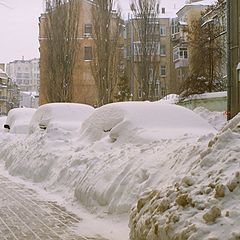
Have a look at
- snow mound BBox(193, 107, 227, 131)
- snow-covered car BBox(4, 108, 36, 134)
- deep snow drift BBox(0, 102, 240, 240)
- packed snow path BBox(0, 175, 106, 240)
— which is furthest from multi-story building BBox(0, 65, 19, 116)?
packed snow path BBox(0, 175, 106, 240)

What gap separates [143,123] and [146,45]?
24055mm

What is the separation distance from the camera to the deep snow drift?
493 cm

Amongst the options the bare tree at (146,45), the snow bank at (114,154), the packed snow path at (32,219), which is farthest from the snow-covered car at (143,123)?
the bare tree at (146,45)

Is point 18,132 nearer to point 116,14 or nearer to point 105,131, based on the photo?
point 105,131

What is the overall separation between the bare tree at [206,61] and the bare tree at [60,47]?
7109mm

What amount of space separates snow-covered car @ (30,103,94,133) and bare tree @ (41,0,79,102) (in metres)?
15.9

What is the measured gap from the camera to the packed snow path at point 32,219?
6.91 metres

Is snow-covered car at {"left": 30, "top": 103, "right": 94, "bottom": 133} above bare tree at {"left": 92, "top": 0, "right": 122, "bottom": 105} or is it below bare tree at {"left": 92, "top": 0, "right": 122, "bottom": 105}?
below

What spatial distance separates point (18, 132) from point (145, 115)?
36.2 feet

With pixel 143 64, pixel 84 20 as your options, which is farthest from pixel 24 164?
pixel 84 20

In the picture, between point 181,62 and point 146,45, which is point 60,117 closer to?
point 146,45

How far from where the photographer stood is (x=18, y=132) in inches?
859

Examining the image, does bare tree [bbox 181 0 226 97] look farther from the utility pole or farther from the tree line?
the utility pole

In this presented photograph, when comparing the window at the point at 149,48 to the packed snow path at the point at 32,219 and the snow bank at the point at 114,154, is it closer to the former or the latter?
the snow bank at the point at 114,154
